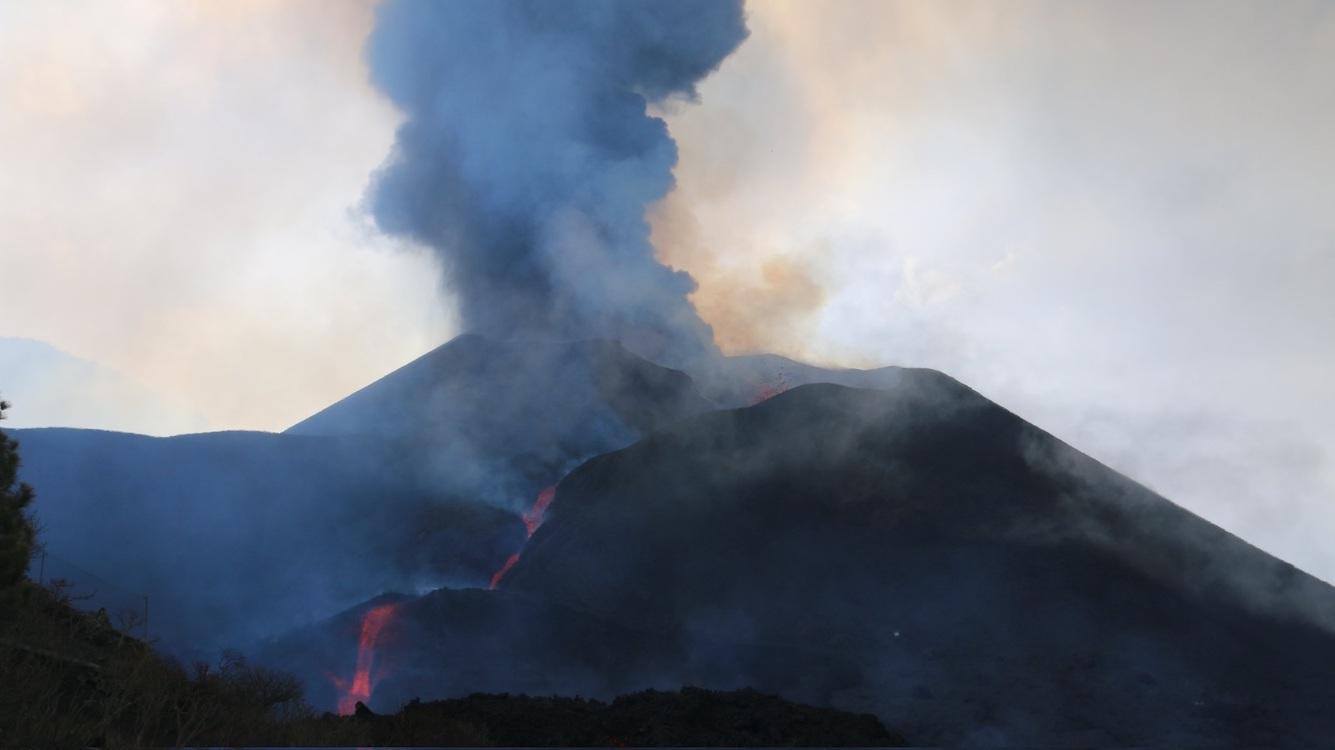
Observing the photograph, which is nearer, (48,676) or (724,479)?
(48,676)

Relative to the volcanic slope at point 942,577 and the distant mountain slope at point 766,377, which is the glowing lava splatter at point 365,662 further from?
the distant mountain slope at point 766,377

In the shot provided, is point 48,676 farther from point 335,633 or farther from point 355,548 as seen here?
point 355,548

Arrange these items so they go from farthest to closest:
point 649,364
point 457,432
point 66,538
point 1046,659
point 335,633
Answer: point 649,364
point 457,432
point 66,538
point 335,633
point 1046,659

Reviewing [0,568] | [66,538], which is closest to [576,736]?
[0,568]

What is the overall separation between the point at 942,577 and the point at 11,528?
111 ft

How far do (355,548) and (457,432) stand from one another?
10430 millimetres

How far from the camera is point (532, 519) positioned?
48.8m

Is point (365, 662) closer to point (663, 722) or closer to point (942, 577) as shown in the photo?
point (663, 722)

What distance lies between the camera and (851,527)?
45156 millimetres

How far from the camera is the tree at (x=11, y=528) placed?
526 inches

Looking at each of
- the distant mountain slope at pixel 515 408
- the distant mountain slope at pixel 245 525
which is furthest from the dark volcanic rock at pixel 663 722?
the distant mountain slope at pixel 515 408

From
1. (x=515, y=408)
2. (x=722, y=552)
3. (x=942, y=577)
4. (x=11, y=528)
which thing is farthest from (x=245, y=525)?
(x=11, y=528)

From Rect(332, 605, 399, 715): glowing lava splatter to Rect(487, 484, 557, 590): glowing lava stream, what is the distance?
470 centimetres

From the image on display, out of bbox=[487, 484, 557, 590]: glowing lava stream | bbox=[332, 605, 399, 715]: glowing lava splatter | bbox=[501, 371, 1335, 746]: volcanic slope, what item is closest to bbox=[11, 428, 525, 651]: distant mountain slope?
bbox=[487, 484, 557, 590]: glowing lava stream
